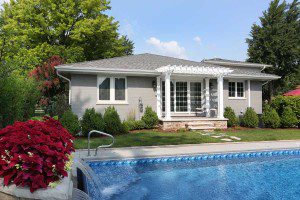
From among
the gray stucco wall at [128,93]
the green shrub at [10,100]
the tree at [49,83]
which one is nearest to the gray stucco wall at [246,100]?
the gray stucco wall at [128,93]

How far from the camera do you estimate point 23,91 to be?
962 centimetres

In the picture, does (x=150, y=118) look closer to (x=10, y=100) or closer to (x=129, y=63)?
(x=129, y=63)

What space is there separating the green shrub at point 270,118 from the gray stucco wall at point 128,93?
23.4ft

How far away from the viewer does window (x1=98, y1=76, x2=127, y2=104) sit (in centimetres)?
1566

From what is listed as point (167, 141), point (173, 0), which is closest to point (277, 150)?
point (167, 141)

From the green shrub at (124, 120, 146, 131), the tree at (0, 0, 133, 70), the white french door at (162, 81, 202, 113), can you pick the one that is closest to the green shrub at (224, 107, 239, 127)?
the white french door at (162, 81, 202, 113)

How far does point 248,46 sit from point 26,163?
33001 mm

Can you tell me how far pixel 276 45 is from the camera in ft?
97.4

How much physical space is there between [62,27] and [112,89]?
14.6 metres

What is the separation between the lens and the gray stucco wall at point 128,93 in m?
15.1

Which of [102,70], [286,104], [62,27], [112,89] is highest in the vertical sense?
[62,27]

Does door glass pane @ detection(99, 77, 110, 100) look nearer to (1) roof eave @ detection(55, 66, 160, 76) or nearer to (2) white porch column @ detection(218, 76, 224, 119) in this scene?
(1) roof eave @ detection(55, 66, 160, 76)

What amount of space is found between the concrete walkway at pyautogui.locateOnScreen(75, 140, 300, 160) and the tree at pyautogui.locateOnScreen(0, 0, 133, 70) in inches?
749

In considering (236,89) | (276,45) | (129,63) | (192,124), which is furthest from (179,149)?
(276,45)
